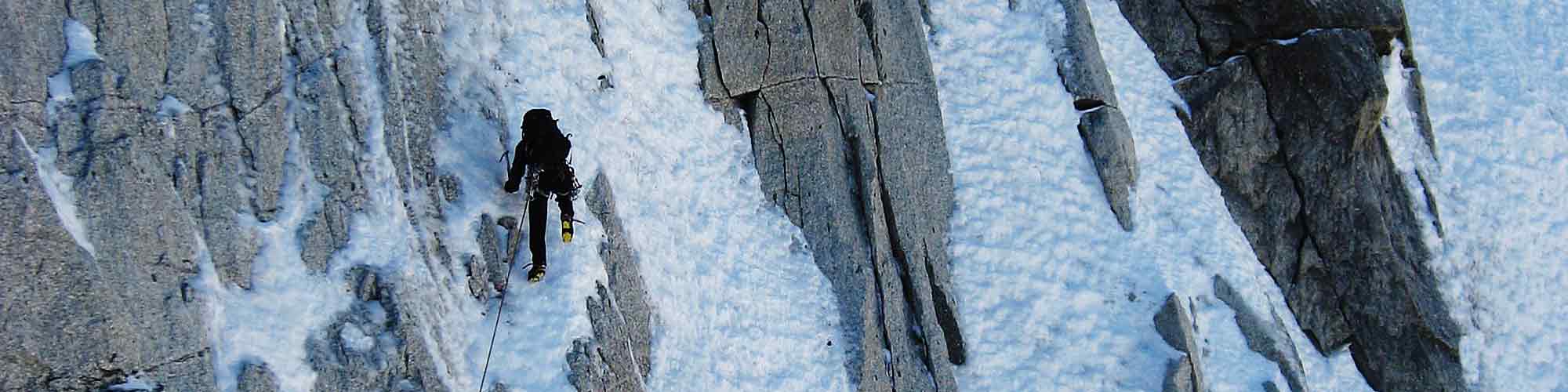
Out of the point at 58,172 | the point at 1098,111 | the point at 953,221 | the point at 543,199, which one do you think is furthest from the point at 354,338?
the point at 1098,111

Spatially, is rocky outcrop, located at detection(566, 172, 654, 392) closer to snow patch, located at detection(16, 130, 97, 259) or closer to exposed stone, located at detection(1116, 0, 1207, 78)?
snow patch, located at detection(16, 130, 97, 259)

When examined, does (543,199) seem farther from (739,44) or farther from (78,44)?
(739,44)

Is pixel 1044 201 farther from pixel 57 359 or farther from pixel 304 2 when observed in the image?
pixel 57 359

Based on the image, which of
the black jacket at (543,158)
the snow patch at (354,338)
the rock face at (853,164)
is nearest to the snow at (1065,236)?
the rock face at (853,164)

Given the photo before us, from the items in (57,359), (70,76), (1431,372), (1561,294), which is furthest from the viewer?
(1561,294)

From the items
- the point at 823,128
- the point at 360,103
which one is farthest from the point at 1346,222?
the point at 360,103

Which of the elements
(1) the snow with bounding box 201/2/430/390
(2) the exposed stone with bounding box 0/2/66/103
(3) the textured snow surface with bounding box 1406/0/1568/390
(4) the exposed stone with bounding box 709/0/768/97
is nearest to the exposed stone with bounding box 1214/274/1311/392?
(3) the textured snow surface with bounding box 1406/0/1568/390
